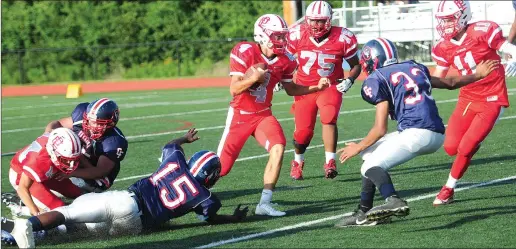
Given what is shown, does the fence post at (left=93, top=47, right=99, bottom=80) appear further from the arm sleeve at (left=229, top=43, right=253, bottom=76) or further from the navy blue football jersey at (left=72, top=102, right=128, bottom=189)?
the navy blue football jersey at (left=72, top=102, right=128, bottom=189)

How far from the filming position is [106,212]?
6.34 m

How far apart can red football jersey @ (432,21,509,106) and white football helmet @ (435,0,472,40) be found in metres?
0.15

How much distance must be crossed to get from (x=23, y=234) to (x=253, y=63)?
2.76 metres

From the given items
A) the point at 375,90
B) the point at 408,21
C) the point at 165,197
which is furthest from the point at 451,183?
the point at 408,21

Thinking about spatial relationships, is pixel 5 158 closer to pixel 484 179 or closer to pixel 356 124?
pixel 356 124

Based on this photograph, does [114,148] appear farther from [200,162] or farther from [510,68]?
[510,68]

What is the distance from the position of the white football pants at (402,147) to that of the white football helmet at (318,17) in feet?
9.48

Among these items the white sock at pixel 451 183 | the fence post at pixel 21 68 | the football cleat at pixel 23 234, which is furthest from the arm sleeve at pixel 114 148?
the fence post at pixel 21 68

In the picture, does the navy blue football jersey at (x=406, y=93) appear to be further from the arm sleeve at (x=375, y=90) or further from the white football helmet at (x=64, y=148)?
the white football helmet at (x=64, y=148)

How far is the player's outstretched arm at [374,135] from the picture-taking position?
639cm

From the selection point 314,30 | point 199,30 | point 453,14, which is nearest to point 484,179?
point 453,14

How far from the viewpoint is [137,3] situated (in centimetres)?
3478

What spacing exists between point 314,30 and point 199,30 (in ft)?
81.0

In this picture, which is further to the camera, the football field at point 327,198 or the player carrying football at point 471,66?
the player carrying football at point 471,66
